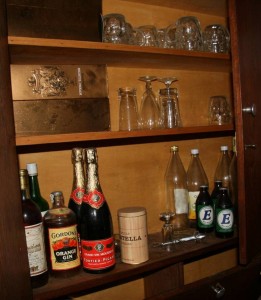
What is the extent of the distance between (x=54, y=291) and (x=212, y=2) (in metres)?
1.21

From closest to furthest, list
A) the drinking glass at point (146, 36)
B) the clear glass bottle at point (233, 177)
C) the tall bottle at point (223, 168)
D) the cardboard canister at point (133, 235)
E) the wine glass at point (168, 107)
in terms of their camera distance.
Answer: the cardboard canister at point (133, 235) → the drinking glass at point (146, 36) → the wine glass at point (168, 107) → the clear glass bottle at point (233, 177) → the tall bottle at point (223, 168)

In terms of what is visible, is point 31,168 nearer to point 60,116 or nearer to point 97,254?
point 60,116

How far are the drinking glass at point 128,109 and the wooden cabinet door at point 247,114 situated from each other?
36cm

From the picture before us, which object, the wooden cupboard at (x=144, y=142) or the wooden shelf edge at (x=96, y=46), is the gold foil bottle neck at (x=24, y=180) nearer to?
the wooden cupboard at (x=144, y=142)

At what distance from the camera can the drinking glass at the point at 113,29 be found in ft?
3.44

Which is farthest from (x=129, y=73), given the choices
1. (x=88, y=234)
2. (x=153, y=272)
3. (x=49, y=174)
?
(x=153, y=272)

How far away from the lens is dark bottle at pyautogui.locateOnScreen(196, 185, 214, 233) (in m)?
1.20

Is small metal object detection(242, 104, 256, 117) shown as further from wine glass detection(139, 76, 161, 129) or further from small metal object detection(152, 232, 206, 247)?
small metal object detection(152, 232, 206, 247)

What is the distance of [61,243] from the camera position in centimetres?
90

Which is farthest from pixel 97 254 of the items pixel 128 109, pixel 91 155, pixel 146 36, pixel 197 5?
pixel 197 5

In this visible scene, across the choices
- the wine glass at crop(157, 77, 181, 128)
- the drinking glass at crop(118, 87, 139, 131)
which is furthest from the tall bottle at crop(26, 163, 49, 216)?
the wine glass at crop(157, 77, 181, 128)

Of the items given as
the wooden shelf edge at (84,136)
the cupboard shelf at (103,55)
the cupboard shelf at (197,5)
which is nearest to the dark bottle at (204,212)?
the wooden shelf edge at (84,136)

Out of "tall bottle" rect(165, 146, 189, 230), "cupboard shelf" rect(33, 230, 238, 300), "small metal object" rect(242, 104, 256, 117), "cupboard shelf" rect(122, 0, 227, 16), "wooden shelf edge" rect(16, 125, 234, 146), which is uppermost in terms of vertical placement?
"cupboard shelf" rect(122, 0, 227, 16)

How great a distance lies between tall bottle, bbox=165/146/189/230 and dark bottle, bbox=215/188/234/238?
0.50 ft
